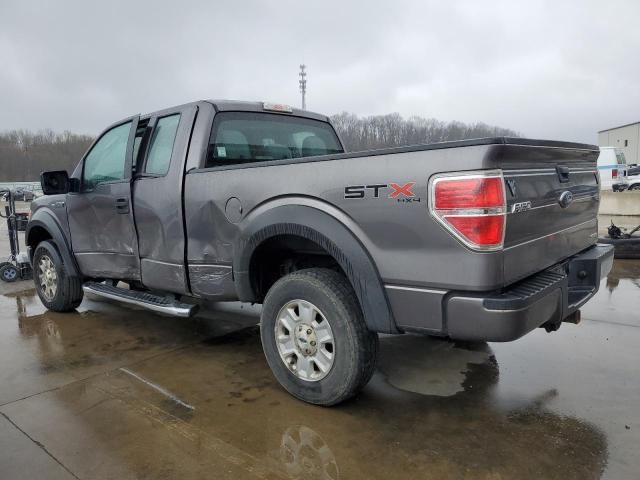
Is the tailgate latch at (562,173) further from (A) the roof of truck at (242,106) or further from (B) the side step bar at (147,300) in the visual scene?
Answer: (B) the side step bar at (147,300)

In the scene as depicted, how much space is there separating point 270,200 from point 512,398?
196 centimetres

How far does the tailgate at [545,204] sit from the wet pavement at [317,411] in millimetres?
895

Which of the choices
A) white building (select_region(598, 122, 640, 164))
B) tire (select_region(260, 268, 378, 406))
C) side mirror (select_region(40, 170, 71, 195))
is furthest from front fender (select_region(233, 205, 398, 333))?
white building (select_region(598, 122, 640, 164))

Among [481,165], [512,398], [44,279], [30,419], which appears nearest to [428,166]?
[481,165]

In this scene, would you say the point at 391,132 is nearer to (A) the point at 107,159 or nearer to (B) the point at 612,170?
(A) the point at 107,159

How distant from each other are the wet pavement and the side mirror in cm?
139

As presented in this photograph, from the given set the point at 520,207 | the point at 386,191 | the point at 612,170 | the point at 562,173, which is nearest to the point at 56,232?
the point at 386,191

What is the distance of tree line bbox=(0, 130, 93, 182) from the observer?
5763 centimetres

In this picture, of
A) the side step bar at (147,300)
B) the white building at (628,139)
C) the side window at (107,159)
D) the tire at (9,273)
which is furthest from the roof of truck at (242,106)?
the white building at (628,139)

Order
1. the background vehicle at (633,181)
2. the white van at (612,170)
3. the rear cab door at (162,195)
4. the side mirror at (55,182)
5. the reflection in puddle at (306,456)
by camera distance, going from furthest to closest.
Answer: the background vehicle at (633,181) < the white van at (612,170) < the side mirror at (55,182) < the rear cab door at (162,195) < the reflection in puddle at (306,456)

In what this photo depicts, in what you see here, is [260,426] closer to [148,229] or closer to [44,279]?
[148,229]

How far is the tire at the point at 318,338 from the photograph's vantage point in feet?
9.03

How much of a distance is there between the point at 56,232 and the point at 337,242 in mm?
3701

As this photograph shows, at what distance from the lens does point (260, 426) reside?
2.80 metres
